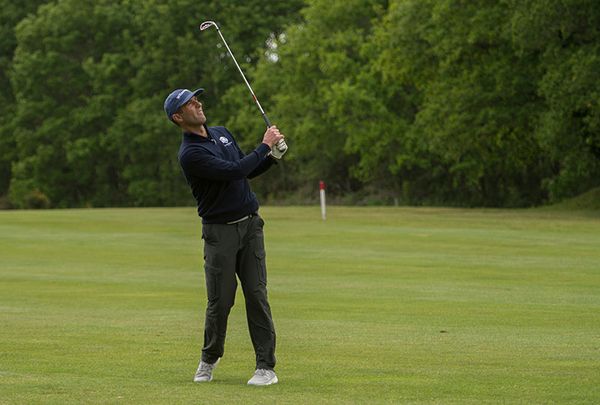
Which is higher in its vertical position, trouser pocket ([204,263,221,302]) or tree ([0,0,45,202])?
tree ([0,0,45,202])

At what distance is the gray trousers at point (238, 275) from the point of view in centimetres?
1046

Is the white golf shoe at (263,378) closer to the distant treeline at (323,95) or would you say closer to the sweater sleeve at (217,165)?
the sweater sleeve at (217,165)

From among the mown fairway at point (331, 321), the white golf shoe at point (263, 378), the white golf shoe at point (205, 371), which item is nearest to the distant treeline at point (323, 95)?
the mown fairway at point (331, 321)

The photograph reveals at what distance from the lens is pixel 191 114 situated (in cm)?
1039

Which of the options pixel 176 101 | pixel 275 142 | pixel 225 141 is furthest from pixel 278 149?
pixel 176 101

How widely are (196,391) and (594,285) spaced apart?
40.7 feet

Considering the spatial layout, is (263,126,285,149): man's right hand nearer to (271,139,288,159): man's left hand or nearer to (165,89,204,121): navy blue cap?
(271,139,288,159): man's left hand

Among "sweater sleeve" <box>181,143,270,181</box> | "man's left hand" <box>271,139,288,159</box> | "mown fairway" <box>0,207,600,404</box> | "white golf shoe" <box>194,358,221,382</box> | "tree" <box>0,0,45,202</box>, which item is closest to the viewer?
"mown fairway" <box>0,207,600,404</box>

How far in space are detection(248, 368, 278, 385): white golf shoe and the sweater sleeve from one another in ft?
4.72

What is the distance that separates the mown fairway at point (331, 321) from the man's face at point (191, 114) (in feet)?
6.38

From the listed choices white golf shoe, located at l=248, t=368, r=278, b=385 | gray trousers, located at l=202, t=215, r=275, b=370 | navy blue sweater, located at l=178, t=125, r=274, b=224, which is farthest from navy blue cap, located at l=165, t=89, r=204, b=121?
white golf shoe, located at l=248, t=368, r=278, b=385

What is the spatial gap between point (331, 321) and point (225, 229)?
18.6 ft

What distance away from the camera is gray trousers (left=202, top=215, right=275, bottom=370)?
412 inches

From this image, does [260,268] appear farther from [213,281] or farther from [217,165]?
[217,165]
